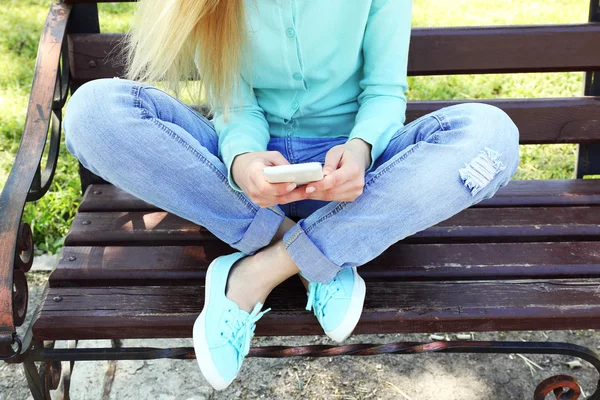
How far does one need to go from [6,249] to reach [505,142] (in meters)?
1.14

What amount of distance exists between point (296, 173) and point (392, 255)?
0.55 meters

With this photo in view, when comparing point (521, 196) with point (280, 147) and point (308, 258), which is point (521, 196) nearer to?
point (280, 147)

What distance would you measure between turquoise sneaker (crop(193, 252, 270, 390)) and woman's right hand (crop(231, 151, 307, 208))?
242 mm

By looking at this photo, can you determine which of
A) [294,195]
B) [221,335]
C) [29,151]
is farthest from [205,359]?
[29,151]

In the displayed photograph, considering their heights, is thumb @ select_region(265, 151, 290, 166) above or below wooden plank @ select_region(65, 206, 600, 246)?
above

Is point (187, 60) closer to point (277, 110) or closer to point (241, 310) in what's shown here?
point (277, 110)

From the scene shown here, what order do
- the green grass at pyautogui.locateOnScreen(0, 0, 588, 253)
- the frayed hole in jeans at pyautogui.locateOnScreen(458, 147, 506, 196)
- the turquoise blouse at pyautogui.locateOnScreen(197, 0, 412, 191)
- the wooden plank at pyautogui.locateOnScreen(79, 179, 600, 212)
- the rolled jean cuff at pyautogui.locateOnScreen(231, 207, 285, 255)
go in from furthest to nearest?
the green grass at pyautogui.locateOnScreen(0, 0, 588, 253), the wooden plank at pyautogui.locateOnScreen(79, 179, 600, 212), the turquoise blouse at pyautogui.locateOnScreen(197, 0, 412, 191), the rolled jean cuff at pyautogui.locateOnScreen(231, 207, 285, 255), the frayed hole in jeans at pyautogui.locateOnScreen(458, 147, 506, 196)

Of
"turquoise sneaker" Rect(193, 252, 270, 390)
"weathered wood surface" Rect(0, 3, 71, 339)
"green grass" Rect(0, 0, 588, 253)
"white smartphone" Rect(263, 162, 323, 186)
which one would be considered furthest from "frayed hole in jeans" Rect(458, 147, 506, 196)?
"green grass" Rect(0, 0, 588, 253)

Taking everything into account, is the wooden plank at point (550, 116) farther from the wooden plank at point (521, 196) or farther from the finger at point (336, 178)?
the finger at point (336, 178)

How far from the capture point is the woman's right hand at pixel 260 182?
1.56 m

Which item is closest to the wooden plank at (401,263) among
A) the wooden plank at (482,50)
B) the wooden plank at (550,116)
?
the wooden plank at (550,116)

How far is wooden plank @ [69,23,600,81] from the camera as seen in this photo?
2225 mm

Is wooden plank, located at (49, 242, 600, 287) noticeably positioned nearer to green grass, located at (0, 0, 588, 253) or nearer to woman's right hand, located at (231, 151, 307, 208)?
woman's right hand, located at (231, 151, 307, 208)

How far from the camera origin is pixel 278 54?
6.16 ft
